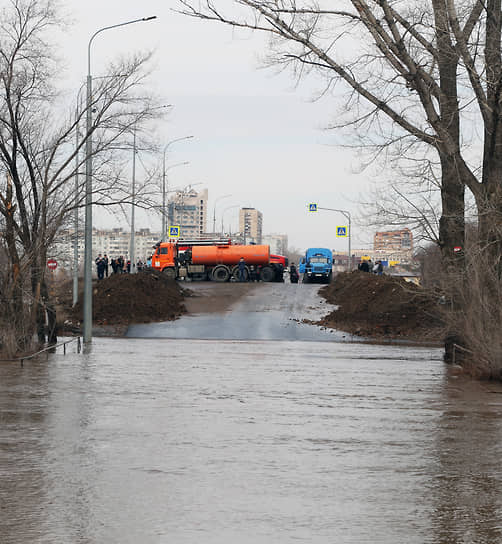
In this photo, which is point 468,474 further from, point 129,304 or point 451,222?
point 129,304

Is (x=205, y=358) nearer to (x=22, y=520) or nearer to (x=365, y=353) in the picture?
(x=365, y=353)

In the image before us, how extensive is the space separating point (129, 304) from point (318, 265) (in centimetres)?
2900

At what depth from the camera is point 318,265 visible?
6912 cm

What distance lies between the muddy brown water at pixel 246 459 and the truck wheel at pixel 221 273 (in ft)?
137

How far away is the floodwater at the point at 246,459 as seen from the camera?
7238 mm

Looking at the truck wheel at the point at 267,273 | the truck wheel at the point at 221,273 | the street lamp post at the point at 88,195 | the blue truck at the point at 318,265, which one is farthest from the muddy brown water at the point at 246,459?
the blue truck at the point at 318,265

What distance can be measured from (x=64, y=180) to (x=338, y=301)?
22.0 meters

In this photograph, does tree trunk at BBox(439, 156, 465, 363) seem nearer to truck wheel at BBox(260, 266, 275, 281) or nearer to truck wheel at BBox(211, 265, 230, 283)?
truck wheel at BBox(211, 265, 230, 283)

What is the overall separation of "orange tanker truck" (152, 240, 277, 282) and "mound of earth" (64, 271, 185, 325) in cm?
1578

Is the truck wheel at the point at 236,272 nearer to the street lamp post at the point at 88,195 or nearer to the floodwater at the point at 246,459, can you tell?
the street lamp post at the point at 88,195

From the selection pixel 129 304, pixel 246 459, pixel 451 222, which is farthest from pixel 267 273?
pixel 246 459

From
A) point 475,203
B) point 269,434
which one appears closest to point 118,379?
point 269,434

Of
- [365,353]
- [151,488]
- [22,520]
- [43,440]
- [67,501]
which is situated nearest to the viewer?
[22,520]

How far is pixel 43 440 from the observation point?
11297 mm
